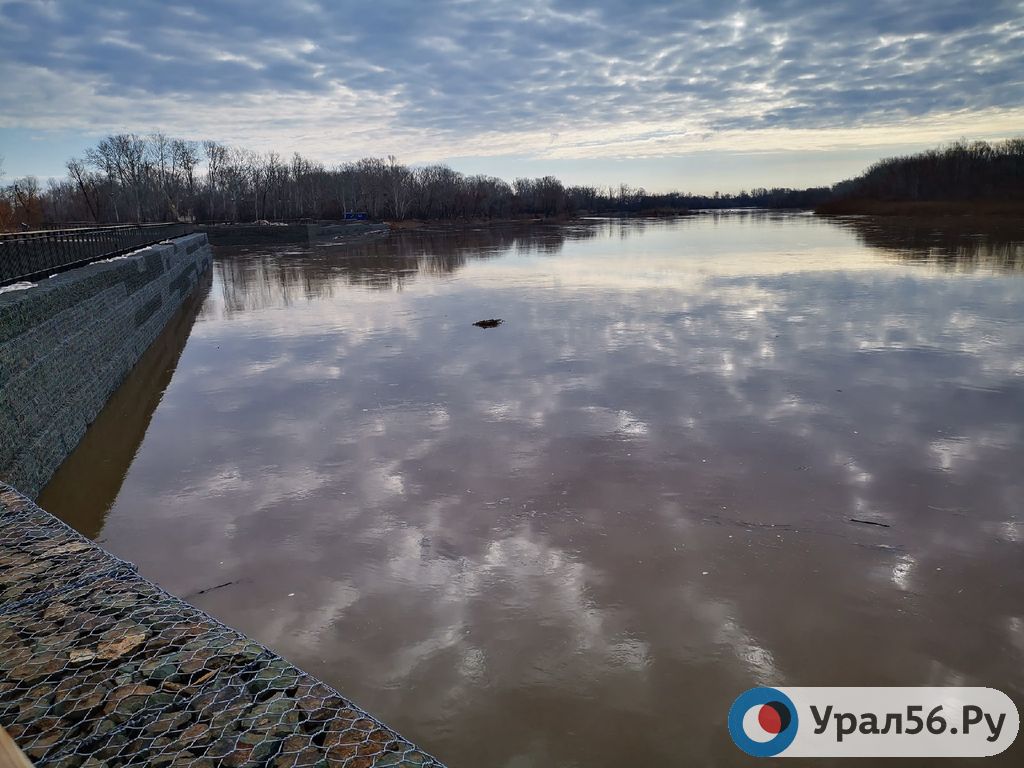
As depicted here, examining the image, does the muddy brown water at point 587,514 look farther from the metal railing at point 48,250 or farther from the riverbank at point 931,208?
the riverbank at point 931,208

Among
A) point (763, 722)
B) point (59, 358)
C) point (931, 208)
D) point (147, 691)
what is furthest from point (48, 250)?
point (931, 208)

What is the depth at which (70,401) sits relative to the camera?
446 inches

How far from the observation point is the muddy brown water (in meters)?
5.28

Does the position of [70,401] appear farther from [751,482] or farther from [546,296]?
[546,296]

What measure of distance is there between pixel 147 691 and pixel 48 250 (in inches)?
710

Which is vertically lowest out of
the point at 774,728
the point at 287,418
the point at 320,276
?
the point at 774,728

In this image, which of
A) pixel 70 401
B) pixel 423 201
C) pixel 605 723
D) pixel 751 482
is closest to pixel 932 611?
pixel 751 482

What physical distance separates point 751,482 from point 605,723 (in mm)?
4817

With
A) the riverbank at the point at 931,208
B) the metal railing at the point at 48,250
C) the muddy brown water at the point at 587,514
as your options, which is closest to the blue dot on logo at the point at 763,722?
the muddy brown water at the point at 587,514

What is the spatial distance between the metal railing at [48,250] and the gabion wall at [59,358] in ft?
2.67

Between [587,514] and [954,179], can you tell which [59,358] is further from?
[954,179]

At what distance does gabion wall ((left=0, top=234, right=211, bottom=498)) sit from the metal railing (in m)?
0.81

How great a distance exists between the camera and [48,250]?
16875mm

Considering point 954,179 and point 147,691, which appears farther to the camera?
point 954,179
